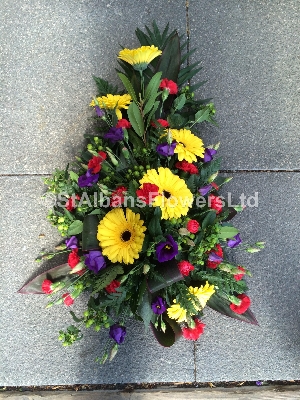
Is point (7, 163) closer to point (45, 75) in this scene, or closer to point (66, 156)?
point (66, 156)

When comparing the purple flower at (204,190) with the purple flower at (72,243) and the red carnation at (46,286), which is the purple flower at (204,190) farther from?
the red carnation at (46,286)

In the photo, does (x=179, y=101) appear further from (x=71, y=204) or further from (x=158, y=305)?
(x=158, y=305)

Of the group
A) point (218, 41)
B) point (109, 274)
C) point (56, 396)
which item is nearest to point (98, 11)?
point (218, 41)

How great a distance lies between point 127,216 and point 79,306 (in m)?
0.59

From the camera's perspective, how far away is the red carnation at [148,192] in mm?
1227

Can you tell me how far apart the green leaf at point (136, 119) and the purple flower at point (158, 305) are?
58 centimetres

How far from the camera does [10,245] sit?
1736 millimetres

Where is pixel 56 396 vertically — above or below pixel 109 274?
below

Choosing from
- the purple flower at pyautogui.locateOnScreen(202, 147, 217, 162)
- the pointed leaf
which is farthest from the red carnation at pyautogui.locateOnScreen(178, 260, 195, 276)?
the pointed leaf

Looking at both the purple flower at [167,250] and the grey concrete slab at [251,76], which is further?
the grey concrete slab at [251,76]

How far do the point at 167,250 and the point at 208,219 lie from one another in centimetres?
20

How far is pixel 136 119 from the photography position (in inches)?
55.9

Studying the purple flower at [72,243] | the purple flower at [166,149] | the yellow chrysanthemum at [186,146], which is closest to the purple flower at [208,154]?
the yellow chrysanthemum at [186,146]

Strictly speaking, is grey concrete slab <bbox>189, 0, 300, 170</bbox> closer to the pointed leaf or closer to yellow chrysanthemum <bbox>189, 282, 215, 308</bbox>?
yellow chrysanthemum <bbox>189, 282, 215, 308</bbox>
